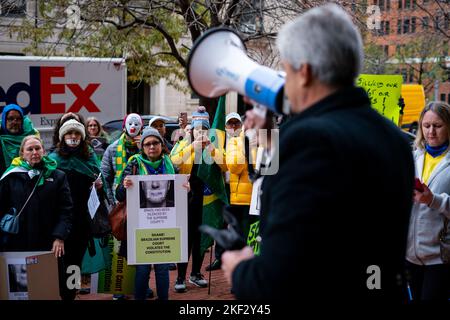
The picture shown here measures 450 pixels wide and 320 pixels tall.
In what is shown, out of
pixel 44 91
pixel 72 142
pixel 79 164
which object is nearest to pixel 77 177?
pixel 79 164

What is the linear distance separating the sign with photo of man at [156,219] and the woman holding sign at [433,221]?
7.48 ft

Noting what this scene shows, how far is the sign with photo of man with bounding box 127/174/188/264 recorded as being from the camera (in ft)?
20.5

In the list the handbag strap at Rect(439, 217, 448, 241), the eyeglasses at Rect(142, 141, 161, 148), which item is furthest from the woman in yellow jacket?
the handbag strap at Rect(439, 217, 448, 241)

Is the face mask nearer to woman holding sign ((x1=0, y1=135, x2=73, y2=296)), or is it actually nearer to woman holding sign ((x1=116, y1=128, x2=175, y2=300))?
woman holding sign ((x1=116, y1=128, x2=175, y2=300))

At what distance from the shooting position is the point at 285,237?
1.90 m

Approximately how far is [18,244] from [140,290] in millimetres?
1210

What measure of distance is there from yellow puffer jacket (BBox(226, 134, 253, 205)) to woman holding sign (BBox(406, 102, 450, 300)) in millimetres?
2954

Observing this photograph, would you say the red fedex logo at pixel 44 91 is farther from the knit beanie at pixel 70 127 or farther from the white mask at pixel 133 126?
the knit beanie at pixel 70 127

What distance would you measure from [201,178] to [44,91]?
18.5ft

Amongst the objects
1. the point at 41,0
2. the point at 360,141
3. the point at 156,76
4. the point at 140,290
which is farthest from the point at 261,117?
the point at 156,76

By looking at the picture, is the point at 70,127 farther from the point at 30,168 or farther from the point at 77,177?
the point at 30,168

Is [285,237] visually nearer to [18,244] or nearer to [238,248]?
[238,248]

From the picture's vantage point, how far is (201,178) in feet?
24.5

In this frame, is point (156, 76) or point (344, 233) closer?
point (344, 233)
